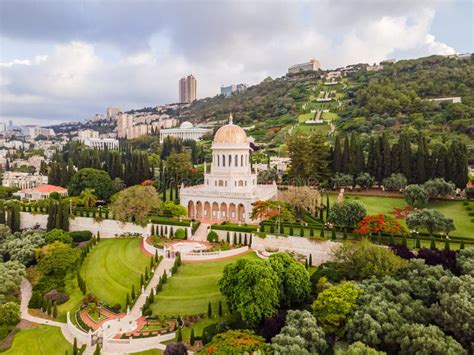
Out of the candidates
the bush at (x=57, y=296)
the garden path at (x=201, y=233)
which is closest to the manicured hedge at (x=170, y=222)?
the garden path at (x=201, y=233)

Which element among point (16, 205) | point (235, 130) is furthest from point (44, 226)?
point (235, 130)

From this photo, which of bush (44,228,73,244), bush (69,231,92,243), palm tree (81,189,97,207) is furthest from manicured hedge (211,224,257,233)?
→ palm tree (81,189,97,207)

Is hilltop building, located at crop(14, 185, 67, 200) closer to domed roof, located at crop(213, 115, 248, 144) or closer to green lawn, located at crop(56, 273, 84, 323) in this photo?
domed roof, located at crop(213, 115, 248, 144)

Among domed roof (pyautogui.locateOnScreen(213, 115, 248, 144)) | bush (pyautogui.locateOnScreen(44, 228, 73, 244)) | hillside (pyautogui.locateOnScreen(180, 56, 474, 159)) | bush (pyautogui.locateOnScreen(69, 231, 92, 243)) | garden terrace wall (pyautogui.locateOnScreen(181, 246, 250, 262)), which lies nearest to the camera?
garden terrace wall (pyautogui.locateOnScreen(181, 246, 250, 262))

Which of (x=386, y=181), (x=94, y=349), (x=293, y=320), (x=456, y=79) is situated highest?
(x=456, y=79)

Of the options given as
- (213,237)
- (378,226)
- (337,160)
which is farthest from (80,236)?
(337,160)

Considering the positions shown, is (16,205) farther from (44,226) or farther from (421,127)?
(421,127)

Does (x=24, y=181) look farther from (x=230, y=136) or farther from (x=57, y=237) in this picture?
(x=230, y=136)
